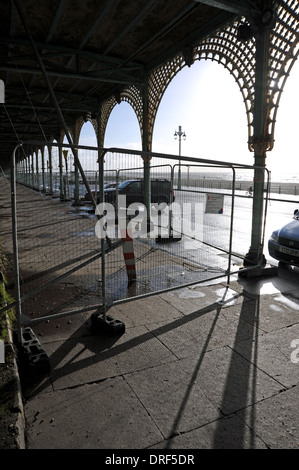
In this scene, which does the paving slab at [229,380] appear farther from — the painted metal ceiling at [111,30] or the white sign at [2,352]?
the painted metal ceiling at [111,30]

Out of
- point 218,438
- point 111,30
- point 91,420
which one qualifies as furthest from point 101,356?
point 111,30

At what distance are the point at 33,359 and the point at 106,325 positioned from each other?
916 mm

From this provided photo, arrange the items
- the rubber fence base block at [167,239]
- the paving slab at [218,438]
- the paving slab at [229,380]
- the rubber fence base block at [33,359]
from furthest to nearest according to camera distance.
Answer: the rubber fence base block at [167,239] < the rubber fence base block at [33,359] < the paving slab at [229,380] < the paving slab at [218,438]

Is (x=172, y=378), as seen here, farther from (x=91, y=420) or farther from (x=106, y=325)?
(x=106, y=325)

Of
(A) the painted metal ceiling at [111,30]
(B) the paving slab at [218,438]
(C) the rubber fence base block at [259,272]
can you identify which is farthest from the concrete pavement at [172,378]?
(A) the painted metal ceiling at [111,30]

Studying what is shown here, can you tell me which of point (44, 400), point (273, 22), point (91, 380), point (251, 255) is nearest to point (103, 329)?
point (91, 380)

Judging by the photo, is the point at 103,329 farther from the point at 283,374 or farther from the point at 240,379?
the point at 283,374

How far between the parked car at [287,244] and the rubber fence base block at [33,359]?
15.4ft

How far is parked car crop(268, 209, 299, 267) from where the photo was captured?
575 centimetres

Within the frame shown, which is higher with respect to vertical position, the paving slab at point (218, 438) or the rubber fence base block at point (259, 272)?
the rubber fence base block at point (259, 272)

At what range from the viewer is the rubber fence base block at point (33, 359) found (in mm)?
2808

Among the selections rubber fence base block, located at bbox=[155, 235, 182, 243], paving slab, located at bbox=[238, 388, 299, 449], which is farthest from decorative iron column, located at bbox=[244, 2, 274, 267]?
paving slab, located at bbox=[238, 388, 299, 449]

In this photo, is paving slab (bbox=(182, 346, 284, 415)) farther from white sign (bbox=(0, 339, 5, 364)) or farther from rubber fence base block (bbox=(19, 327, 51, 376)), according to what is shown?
white sign (bbox=(0, 339, 5, 364))

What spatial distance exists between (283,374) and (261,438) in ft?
2.87
